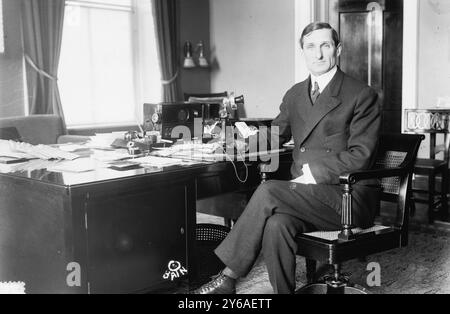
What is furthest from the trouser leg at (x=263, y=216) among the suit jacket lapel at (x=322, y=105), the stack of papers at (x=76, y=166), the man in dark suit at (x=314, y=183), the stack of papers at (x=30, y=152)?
the stack of papers at (x=30, y=152)

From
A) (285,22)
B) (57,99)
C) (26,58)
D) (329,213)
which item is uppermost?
(285,22)

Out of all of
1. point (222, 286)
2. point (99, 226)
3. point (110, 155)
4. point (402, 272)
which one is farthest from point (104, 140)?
point (402, 272)

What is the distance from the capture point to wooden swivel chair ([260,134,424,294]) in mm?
2309

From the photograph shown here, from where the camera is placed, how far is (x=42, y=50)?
5.91 metres

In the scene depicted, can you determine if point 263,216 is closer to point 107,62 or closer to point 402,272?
point 402,272

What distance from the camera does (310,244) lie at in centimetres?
236

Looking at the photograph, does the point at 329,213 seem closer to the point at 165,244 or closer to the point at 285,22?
the point at 165,244

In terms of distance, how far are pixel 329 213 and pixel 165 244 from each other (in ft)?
2.86

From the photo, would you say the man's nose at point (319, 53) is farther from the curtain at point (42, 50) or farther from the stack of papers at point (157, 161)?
the curtain at point (42, 50)

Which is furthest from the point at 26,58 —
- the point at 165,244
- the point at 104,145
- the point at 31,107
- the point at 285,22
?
the point at 165,244

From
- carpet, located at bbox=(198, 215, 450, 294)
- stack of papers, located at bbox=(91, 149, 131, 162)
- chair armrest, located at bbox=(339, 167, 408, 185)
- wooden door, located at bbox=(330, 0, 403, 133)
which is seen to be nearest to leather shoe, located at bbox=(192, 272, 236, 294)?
carpet, located at bbox=(198, 215, 450, 294)

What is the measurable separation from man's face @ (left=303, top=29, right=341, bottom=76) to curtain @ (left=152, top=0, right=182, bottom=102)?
4.78 m

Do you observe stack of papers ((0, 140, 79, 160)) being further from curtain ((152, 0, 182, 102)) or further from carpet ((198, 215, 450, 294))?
curtain ((152, 0, 182, 102))
